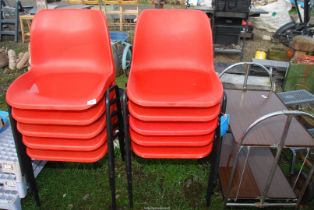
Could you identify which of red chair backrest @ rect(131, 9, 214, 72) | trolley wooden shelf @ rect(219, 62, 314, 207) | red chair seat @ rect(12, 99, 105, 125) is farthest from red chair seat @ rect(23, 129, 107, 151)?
trolley wooden shelf @ rect(219, 62, 314, 207)

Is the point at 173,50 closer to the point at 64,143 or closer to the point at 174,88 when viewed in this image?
the point at 174,88

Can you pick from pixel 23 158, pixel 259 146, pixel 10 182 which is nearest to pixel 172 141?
pixel 259 146

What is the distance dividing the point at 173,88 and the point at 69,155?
71 cm

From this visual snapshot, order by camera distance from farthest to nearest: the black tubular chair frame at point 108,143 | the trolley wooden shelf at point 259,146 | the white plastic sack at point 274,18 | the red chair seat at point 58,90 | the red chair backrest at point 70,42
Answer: the white plastic sack at point 274,18
the red chair backrest at point 70,42
the trolley wooden shelf at point 259,146
the black tubular chair frame at point 108,143
the red chair seat at point 58,90

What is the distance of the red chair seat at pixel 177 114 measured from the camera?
4.77 ft

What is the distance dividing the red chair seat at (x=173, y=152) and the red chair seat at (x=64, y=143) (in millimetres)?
238

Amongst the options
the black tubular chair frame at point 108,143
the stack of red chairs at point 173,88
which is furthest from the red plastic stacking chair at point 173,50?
the black tubular chair frame at point 108,143

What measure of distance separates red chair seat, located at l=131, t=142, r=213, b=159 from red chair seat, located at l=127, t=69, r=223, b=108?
0.30m

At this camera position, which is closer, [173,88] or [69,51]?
[173,88]

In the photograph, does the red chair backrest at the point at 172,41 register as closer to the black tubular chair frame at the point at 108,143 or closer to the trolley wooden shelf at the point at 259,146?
the black tubular chair frame at the point at 108,143

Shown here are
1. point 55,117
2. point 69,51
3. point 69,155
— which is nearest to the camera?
point 55,117

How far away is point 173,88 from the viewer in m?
1.62

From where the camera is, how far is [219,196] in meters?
2.08

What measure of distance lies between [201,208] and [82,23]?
1.53 m
